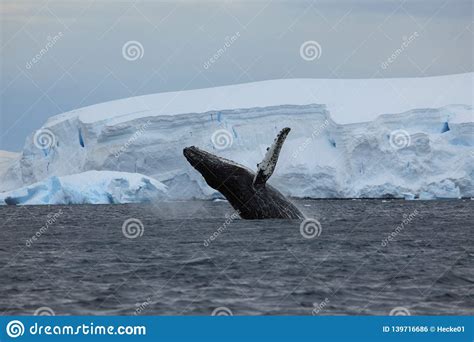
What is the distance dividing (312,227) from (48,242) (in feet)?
20.3

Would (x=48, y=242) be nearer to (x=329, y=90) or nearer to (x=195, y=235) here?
(x=195, y=235)

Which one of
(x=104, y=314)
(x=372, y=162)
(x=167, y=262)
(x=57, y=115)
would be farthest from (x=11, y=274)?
(x=57, y=115)

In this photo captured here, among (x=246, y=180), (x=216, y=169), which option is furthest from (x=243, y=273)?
(x=246, y=180)

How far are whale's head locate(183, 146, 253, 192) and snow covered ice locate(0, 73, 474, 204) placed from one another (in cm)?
2314

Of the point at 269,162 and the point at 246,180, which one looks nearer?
the point at 269,162

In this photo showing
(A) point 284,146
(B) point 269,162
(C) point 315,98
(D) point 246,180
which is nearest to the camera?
(B) point 269,162

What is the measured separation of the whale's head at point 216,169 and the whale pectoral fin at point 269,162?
248mm

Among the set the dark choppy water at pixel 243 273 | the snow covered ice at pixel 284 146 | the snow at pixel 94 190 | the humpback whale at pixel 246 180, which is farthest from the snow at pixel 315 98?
the dark choppy water at pixel 243 273

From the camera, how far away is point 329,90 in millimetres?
54125

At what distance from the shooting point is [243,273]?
438 inches

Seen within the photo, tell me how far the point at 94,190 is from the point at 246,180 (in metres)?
24.9

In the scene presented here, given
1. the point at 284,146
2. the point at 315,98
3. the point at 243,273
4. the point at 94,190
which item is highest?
the point at 315,98

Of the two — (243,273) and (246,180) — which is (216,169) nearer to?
(246,180)

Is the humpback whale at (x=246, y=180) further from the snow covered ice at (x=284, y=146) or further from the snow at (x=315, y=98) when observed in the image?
the snow at (x=315, y=98)
